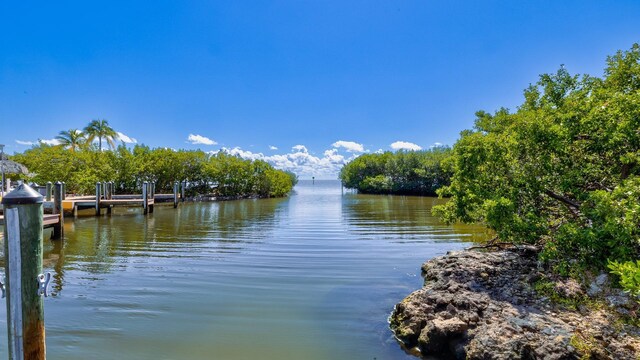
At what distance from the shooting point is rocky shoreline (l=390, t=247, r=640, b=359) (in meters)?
5.16

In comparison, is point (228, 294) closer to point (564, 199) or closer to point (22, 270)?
point (22, 270)

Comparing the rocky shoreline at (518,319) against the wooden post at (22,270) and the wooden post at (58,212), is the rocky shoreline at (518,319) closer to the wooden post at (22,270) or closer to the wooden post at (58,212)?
the wooden post at (22,270)

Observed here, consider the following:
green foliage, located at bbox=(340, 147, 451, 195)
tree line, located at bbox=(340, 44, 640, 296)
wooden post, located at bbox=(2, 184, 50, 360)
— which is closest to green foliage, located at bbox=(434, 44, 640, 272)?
tree line, located at bbox=(340, 44, 640, 296)

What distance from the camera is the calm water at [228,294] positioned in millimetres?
6371

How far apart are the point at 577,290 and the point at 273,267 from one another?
8.10m

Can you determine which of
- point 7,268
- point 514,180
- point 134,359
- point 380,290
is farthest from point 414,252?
point 7,268

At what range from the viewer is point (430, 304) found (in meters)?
7.00

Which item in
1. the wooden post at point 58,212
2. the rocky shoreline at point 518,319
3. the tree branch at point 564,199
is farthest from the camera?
the wooden post at point 58,212

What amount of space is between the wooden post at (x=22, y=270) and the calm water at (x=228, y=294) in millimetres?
2238

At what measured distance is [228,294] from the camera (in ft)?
30.2

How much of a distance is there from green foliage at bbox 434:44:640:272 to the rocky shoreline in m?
0.65

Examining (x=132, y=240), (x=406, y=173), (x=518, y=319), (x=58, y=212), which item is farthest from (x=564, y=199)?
(x=406, y=173)

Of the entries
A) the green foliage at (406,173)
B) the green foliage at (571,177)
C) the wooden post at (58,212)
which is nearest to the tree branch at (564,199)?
Answer: the green foliage at (571,177)

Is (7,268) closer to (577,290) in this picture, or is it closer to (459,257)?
(577,290)
